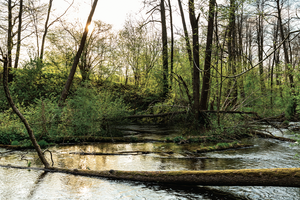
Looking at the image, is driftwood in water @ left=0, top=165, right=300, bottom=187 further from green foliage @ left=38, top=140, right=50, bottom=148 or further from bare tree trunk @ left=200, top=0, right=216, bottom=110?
bare tree trunk @ left=200, top=0, right=216, bottom=110

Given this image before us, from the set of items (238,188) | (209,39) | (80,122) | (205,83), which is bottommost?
(238,188)

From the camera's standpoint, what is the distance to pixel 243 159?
8.34 meters

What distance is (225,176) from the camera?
15.4ft

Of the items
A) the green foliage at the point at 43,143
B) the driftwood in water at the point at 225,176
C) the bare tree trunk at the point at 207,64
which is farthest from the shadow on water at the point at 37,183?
the bare tree trunk at the point at 207,64

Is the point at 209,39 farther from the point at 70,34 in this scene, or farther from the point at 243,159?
the point at 70,34

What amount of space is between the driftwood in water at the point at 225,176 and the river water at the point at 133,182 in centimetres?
32

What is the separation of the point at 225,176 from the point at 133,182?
2325mm

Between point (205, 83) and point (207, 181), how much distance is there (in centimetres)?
955

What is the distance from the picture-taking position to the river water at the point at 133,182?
513 cm

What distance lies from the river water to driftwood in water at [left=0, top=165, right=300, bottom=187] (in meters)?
0.32

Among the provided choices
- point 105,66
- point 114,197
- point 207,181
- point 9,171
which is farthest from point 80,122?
point 105,66

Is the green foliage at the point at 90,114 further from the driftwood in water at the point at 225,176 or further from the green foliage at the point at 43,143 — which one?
the driftwood in water at the point at 225,176

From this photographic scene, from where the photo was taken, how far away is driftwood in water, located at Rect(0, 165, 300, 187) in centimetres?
423

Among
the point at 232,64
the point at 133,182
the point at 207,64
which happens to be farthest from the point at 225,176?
the point at 232,64
